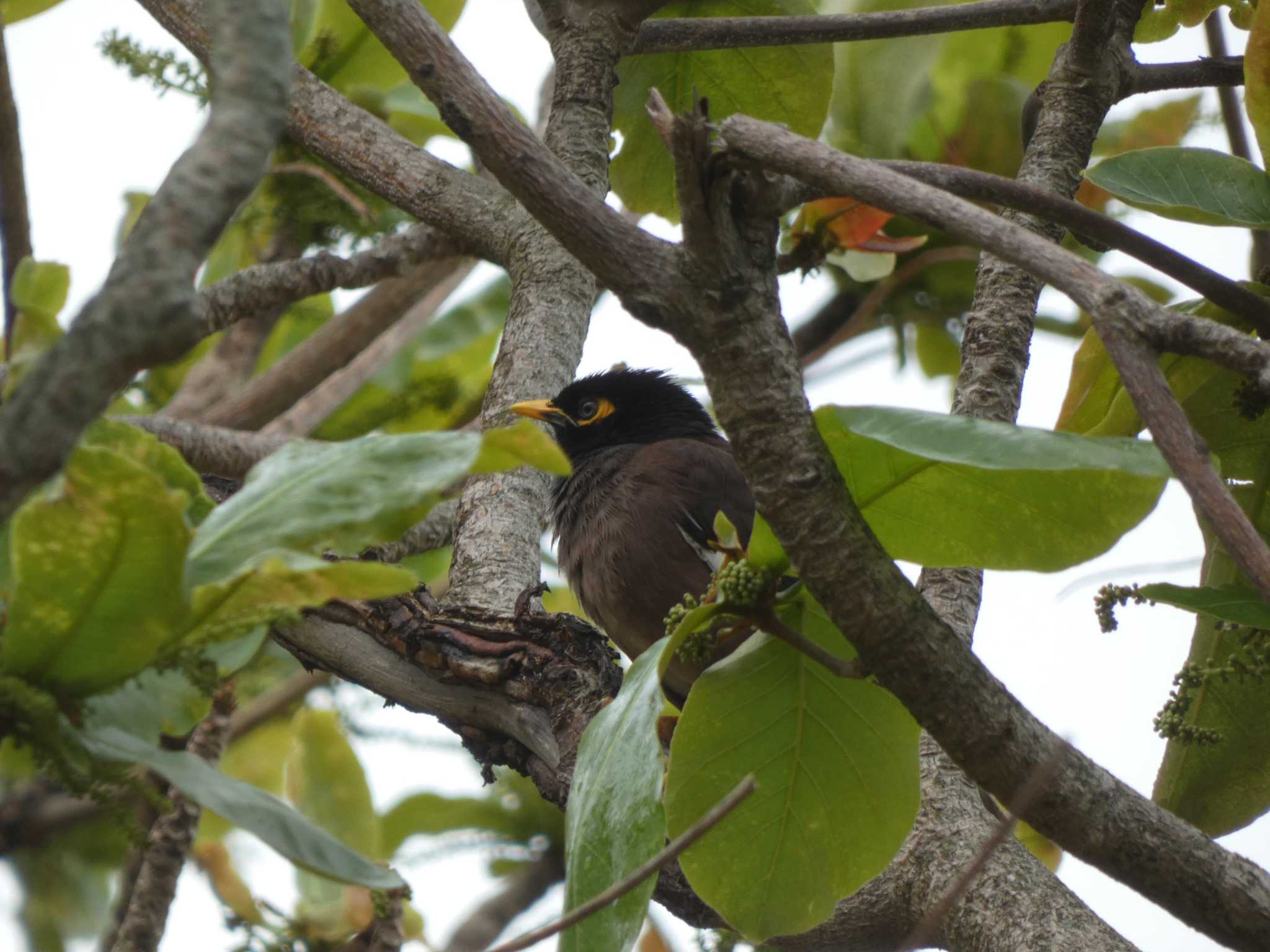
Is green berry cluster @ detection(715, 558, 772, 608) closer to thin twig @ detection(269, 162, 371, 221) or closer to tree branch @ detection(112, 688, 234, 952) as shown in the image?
tree branch @ detection(112, 688, 234, 952)

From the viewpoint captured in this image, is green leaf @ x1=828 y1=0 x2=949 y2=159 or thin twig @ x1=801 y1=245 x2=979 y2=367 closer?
green leaf @ x1=828 y1=0 x2=949 y2=159

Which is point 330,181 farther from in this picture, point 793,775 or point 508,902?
point 793,775

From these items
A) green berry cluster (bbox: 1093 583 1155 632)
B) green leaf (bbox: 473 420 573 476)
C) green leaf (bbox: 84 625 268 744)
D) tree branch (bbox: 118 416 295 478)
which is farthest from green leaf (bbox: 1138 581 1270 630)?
tree branch (bbox: 118 416 295 478)

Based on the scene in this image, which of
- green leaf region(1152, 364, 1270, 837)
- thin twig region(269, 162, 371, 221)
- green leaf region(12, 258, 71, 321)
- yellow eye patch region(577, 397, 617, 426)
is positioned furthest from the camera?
yellow eye patch region(577, 397, 617, 426)

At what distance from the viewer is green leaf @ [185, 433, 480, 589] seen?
1.20 metres

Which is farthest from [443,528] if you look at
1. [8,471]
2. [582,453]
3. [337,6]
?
[8,471]

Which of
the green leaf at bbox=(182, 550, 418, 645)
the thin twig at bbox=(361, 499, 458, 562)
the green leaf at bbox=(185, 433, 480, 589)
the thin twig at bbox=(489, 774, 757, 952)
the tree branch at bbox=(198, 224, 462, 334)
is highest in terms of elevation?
the tree branch at bbox=(198, 224, 462, 334)

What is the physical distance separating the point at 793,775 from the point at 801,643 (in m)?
0.20

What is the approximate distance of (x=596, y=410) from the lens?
411 centimetres

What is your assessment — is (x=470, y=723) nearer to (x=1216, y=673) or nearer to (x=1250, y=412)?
(x=1216, y=673)

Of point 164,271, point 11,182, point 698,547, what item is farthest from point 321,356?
point 164,271

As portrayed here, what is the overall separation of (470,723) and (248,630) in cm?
98

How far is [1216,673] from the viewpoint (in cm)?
160

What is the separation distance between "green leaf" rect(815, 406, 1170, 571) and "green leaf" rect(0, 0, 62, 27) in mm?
2872
